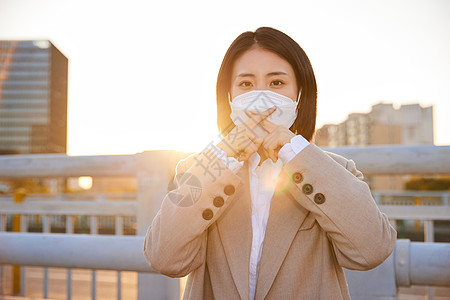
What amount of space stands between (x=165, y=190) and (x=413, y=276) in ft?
3.93

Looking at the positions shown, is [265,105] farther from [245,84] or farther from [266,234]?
[266,234]

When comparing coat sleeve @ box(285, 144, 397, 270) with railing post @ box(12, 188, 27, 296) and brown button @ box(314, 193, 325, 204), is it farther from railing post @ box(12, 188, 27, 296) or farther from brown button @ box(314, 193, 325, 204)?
railing post @ box(12, 188, 27, 296)

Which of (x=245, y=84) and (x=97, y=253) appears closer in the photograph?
(x=245, y=84)

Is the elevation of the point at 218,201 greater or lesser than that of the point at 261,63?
lesser

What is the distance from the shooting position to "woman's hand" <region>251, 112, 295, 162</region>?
136 centimetres

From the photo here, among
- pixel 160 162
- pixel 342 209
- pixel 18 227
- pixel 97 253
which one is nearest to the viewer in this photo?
pixel 342 209

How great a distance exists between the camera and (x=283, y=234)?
134 centimetres

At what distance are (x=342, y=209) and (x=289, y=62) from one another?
2.26ft

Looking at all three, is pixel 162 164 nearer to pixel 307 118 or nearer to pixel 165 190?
pixel 165 190

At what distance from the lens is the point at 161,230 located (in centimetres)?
133

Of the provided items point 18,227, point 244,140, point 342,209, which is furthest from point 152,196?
point 18,227

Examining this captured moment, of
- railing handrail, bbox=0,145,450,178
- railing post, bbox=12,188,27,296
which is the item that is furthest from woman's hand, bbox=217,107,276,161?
railing post, bbox=12,188,27,296

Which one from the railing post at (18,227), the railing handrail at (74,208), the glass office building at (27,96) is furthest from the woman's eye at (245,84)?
the glass office building at (27,96)

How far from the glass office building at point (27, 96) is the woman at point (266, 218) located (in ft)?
337
